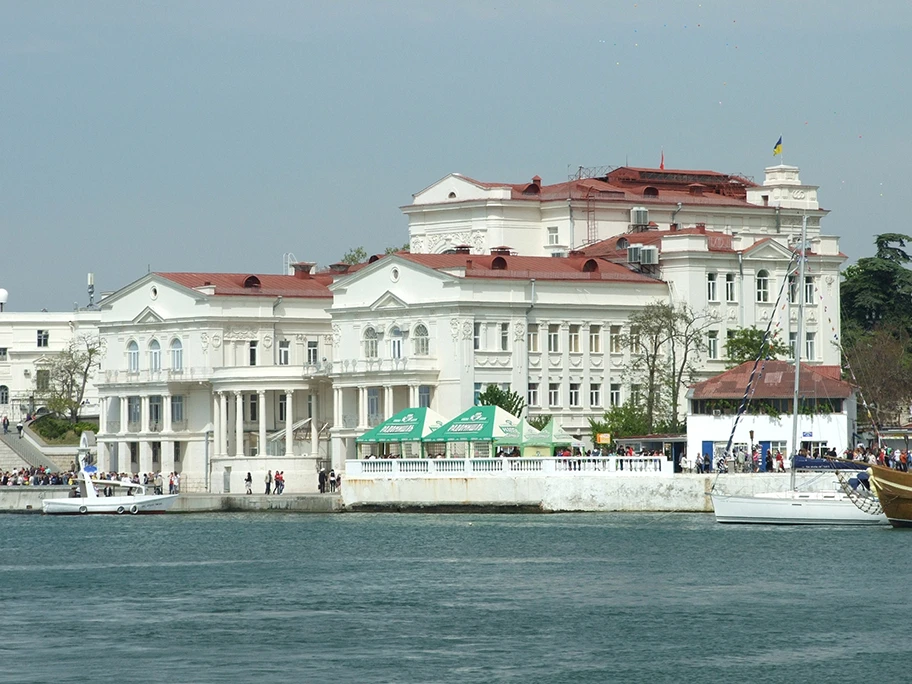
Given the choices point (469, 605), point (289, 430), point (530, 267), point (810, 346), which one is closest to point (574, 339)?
point (530, 267)

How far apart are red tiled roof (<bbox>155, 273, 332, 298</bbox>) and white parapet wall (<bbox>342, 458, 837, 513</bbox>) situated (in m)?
23.6

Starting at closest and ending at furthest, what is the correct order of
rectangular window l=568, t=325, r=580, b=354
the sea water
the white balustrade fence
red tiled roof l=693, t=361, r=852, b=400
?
the sea water, the white balustrade fence, red tiled roof l=693, t=361, r=852, b=400, rectangular window l=568, t=325, r=580, b=354

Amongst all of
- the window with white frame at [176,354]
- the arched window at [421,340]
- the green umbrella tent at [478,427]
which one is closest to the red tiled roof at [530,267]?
the arched window at [421,340]

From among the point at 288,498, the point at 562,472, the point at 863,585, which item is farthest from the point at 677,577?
the point at 288,498

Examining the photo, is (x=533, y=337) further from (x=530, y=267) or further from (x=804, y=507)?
(x=804, y=507)

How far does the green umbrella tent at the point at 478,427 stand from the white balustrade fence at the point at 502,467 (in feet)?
9.59

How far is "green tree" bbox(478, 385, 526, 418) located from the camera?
101938mm

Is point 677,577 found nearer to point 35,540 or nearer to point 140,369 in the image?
point 35,540

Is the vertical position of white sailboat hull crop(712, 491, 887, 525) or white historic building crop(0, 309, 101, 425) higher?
white historic building crop(0, 309, 101, 425)

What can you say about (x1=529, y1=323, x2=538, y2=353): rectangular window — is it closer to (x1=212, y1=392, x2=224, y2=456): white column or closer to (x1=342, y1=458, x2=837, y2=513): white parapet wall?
(x1=342, y1=458, x2=837, y2=513): white parapet wall

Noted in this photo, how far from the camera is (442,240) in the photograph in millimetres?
119688

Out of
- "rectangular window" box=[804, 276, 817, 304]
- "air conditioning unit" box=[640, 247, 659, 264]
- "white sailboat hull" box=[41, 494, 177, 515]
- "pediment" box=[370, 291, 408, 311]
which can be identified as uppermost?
"air conditioning unit" box=[640, 247, 659, 264]

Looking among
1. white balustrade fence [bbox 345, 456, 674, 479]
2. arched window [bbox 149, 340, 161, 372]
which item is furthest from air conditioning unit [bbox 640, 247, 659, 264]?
arched window [bbox 149, 340, 161, 372]

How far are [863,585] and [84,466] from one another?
51.9 m
